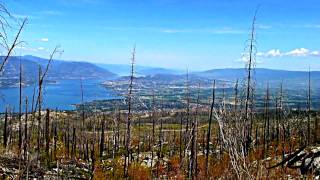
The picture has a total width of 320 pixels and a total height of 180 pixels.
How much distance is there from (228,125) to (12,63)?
4.49 meters

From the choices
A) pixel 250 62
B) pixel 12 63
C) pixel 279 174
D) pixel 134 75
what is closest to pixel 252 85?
pixel 250 62

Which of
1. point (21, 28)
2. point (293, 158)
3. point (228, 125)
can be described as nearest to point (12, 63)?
point (21, 28)

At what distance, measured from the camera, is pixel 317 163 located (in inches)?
924

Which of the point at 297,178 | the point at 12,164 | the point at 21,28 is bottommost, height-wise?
the point at 297,178

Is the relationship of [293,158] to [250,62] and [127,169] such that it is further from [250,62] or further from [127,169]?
[127,169]

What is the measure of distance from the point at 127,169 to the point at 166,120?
129989 mm

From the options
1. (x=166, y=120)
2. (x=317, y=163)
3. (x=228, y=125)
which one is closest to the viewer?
(x=228, y=125)

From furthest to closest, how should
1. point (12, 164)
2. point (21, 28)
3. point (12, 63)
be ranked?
point (12, 164) → point (12, 63) → point (21, 28)

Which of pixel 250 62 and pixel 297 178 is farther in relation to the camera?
pixel 250 62

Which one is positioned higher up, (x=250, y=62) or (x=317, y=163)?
(x=250, y=62)

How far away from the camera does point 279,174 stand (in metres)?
23.8

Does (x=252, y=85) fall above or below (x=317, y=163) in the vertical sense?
above

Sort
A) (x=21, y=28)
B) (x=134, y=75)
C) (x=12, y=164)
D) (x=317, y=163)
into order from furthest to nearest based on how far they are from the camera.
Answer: (x=134, y=75), (x=317, y=163), (x=12, y=164), (x=21, y=28)

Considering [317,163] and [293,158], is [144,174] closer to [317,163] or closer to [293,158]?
[293,158]
